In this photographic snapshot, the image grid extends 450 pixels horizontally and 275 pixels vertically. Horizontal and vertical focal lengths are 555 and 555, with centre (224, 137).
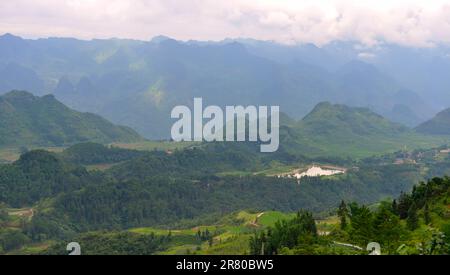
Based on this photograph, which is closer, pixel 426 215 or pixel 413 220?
pixel 413 220

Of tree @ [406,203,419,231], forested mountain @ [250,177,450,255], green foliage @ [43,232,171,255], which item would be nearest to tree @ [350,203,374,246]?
forested mountain @ [250,177,450,255]

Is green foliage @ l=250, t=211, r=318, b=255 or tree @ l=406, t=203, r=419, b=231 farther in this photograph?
green foliage @ l=250, t=211, r=318, b=255

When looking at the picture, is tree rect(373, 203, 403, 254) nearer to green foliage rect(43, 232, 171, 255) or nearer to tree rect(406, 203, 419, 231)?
tree rect(406, 203, 419, 231)

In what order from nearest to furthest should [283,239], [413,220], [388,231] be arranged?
[388,231]
[413,220]
[283,239]

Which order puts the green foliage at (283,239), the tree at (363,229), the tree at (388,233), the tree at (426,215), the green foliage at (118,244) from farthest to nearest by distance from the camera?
the green foliage at (118,244), the green foliage at (283,239), the tree at (426,215), the tree at (363,229), the tree at (388,233)

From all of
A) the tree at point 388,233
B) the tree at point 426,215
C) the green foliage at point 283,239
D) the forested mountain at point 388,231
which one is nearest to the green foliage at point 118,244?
the forested mountain at point 388,231

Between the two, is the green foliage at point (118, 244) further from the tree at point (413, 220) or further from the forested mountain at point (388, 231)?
the tree at point (413, 220)

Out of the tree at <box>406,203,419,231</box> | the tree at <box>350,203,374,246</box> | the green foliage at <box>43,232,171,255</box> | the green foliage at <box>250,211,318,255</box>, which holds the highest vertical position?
the tree at <box>350,203,374,246</box>

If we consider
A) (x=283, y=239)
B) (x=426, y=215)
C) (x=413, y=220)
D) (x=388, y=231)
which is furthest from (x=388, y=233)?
(x=283, y=239)

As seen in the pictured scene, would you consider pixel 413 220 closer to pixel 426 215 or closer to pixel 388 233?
pixel 426 215

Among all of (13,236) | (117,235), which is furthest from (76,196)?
(117,235)
